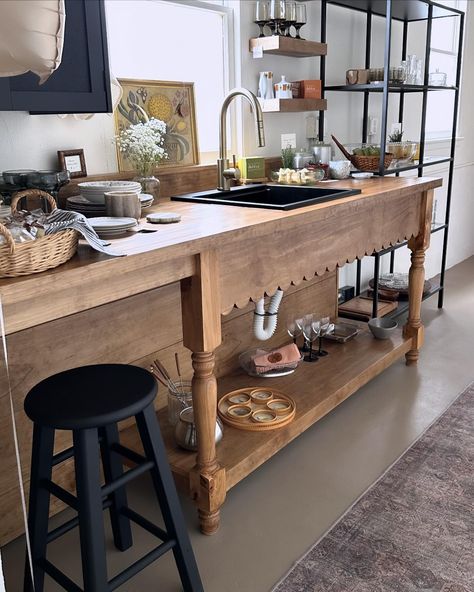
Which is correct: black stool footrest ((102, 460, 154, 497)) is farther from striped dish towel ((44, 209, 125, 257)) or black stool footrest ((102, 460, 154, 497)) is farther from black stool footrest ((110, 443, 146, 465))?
striped dish towel ((44, 209, 125, 257))

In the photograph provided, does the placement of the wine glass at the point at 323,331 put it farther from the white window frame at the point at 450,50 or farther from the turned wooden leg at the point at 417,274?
the white window frame at the point at 450,50

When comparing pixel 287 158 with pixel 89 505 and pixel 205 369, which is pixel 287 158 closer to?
pixel 205 369

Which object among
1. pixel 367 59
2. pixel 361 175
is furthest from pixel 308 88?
pixel 367 59

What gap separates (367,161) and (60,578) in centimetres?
252

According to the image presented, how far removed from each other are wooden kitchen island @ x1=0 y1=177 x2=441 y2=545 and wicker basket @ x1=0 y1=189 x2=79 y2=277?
26mm

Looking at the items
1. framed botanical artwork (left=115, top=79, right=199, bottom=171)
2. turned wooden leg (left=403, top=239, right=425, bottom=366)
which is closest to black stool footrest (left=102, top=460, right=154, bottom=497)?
framed botanical artwork (left=115, top=79, right=199, bottom=171)

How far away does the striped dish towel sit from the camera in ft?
4.18

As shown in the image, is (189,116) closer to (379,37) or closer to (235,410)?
(235,410)

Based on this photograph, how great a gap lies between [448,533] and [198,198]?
1.43m

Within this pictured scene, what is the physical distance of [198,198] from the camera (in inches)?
89.0

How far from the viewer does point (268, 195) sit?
8.60ft

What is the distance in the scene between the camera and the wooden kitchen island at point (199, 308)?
1352 millimetres

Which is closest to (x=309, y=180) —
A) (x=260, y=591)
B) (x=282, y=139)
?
(x=282, y=139)

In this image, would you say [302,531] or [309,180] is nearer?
[302,531]
